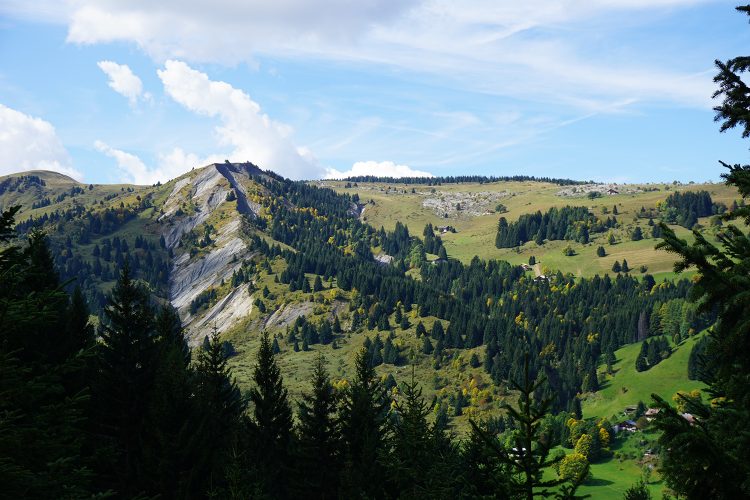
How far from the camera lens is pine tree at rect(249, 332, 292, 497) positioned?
45.8 meters

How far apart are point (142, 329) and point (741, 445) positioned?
3039 centimetres

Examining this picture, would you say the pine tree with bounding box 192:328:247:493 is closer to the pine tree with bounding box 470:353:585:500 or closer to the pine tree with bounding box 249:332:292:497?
the pine tree with bounding box 249:332:292:497

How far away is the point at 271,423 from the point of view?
1866 inches

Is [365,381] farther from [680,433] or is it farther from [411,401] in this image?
[680,433]

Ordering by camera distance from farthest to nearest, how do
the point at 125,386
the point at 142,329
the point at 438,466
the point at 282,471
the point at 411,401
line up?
the point at 282,471 → the point at 411,401 → the point at 142,329 → the point at 125,386 → the point at 438,466

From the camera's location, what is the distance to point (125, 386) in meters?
32.0

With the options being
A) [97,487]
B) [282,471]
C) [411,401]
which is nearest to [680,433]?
[411,401]

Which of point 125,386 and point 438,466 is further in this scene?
point 125,386

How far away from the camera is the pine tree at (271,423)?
45812 mm

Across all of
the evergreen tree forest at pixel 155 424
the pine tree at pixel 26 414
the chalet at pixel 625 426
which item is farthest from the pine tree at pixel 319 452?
the chalet at pixel 625 426

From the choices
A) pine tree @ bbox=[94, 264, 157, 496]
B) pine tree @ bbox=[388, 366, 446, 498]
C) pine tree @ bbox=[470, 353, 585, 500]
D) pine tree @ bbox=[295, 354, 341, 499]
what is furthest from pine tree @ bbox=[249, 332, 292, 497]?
pine tree @ bbox=[470, 353, 585, 500]

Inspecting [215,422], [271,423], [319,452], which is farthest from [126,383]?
[271,423]

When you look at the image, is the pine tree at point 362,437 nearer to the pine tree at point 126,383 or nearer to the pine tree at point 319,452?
the pine tree at point 319,452

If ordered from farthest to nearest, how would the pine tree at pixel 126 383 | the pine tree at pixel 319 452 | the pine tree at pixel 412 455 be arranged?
the pine tree at pixel 319 452 < the pine tree at pixel 412 455 < the pine tree at pixel 126 383
